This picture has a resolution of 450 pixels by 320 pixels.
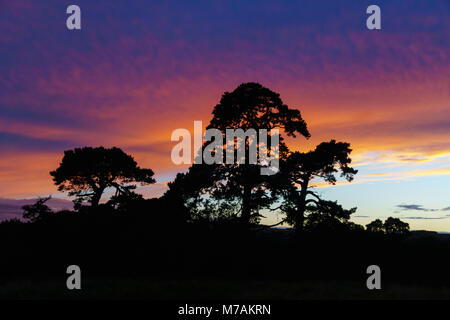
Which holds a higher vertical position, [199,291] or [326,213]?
[326,213]

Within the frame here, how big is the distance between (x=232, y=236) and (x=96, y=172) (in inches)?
778

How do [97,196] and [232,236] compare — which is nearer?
[232,236]

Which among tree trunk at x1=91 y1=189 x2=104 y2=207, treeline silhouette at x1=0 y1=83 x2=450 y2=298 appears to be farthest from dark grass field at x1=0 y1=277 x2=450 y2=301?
tree trunk at x1=91 y1=189 x2=104 y2=207

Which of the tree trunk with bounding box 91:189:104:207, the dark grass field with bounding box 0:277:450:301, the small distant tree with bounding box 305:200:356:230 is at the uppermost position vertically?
the tree trunk with bounding box 91:189:104:207

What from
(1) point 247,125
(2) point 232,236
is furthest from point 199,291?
(1) point 247,125

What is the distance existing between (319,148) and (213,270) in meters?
11.6

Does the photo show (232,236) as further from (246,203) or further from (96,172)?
(96,172)

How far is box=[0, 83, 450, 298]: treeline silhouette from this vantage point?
23.7m

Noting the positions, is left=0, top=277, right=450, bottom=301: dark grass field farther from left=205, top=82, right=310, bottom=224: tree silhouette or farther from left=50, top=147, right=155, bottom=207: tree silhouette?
left=50, top=147, right=155, bottom=207: tree silhouette

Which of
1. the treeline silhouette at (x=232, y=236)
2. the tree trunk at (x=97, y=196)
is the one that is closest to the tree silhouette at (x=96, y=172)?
the tree trunk at (x=97, y=196)

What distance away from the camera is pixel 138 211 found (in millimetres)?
25578

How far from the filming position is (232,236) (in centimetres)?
2497

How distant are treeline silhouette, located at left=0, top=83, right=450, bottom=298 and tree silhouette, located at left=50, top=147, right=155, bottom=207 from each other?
10.7m
